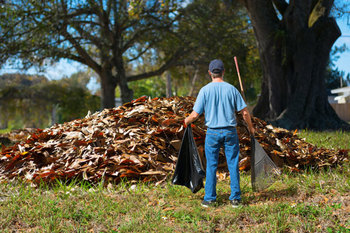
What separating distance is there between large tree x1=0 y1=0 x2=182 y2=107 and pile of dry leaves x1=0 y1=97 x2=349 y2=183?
7109mm

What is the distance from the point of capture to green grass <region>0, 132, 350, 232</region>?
3.37m

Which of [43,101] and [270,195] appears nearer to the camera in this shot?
[270,195]

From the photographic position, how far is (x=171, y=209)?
3.81 metres

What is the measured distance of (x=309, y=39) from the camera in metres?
10.7

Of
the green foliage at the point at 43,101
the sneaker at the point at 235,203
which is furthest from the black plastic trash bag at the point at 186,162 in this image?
the green foliage at the point at 43,101

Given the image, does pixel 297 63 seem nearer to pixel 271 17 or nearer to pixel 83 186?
pixel 271 17

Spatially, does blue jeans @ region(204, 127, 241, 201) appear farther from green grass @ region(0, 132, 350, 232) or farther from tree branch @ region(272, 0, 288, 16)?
tree branch @ region(272, 0, 288, 16)

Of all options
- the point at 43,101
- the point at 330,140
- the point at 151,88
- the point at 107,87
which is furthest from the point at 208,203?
the point at 151,88

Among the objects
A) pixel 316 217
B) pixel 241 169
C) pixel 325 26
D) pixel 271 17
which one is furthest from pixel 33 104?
pixel 316 217

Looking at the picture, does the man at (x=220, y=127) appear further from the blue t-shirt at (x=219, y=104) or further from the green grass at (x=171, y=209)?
the green grass at (x=171, y=209)

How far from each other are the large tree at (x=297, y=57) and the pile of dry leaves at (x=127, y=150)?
4756 millimetres

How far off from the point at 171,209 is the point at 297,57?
868 cm

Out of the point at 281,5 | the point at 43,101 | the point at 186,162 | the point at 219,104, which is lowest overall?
the point at 186,162

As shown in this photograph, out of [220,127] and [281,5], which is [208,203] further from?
[281,5]
